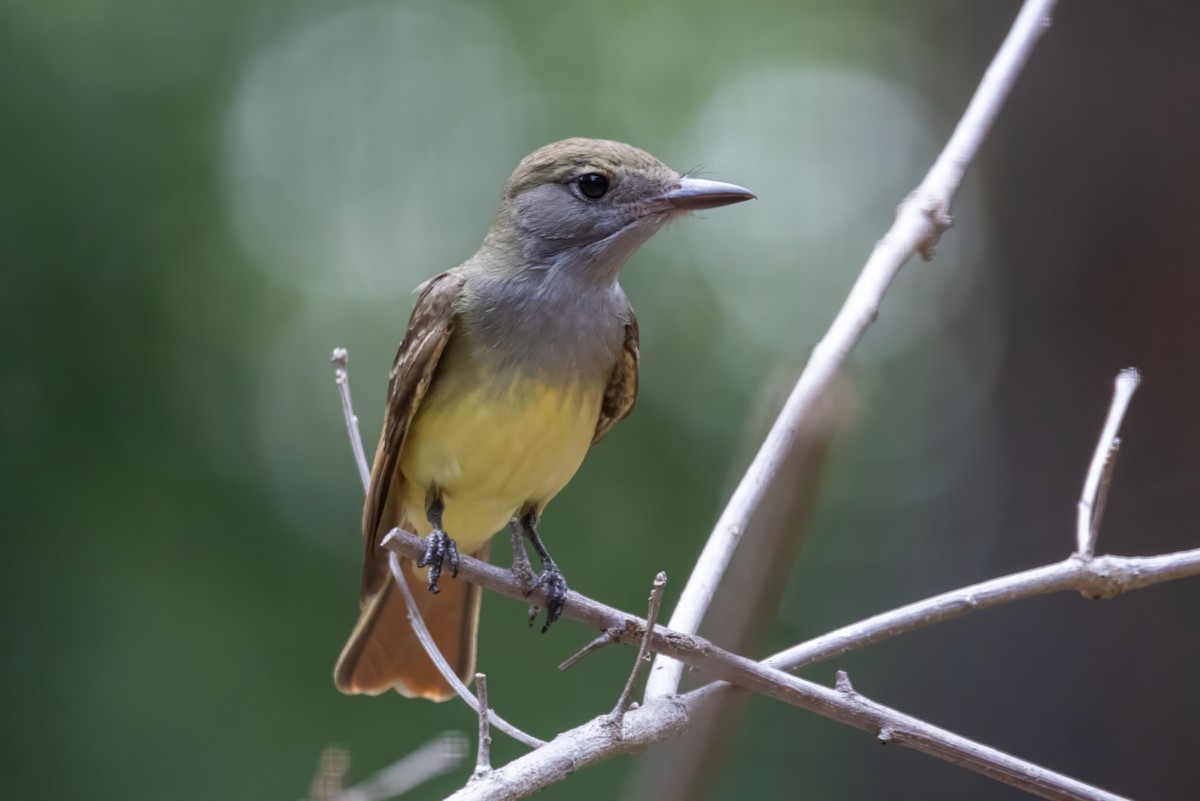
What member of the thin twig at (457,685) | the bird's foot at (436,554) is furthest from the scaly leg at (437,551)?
the thin twig at (457,685)

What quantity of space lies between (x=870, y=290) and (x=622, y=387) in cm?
124

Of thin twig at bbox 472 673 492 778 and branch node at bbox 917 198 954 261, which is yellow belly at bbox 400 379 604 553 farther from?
thin twig at bbox 472 673 492 778

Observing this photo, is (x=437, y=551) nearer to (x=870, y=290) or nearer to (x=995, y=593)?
(x=870, y=290)

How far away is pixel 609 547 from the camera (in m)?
6.79

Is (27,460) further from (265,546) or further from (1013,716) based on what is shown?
(1013,716)

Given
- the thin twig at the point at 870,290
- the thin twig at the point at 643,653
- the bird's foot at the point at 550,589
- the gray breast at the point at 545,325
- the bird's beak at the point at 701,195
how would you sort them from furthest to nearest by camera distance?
the gray breast at the point at 545,325 < the bird's beak at the point at 701,195 < the bird's foot at the point at 550,589 < the thin twig at the point at 870,290 < the thin twig at the point at 643,653

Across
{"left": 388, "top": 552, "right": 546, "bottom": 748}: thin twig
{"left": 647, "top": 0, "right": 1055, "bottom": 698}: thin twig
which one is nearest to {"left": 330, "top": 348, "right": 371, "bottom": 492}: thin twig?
{"left": 388, "top": 552, "right": 546, "bottom": 748}: thin twig

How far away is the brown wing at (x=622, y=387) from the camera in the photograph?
3.63m

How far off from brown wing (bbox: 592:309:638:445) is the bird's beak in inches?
16.0

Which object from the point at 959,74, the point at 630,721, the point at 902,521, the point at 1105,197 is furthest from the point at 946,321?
the point at 630,721

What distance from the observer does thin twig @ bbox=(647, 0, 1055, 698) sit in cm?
237

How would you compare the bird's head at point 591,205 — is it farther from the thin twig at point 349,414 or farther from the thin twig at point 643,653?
the thin twig at point 643,653

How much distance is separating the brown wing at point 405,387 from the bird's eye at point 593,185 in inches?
17.0

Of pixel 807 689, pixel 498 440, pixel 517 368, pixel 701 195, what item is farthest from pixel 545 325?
pixel 807 689
